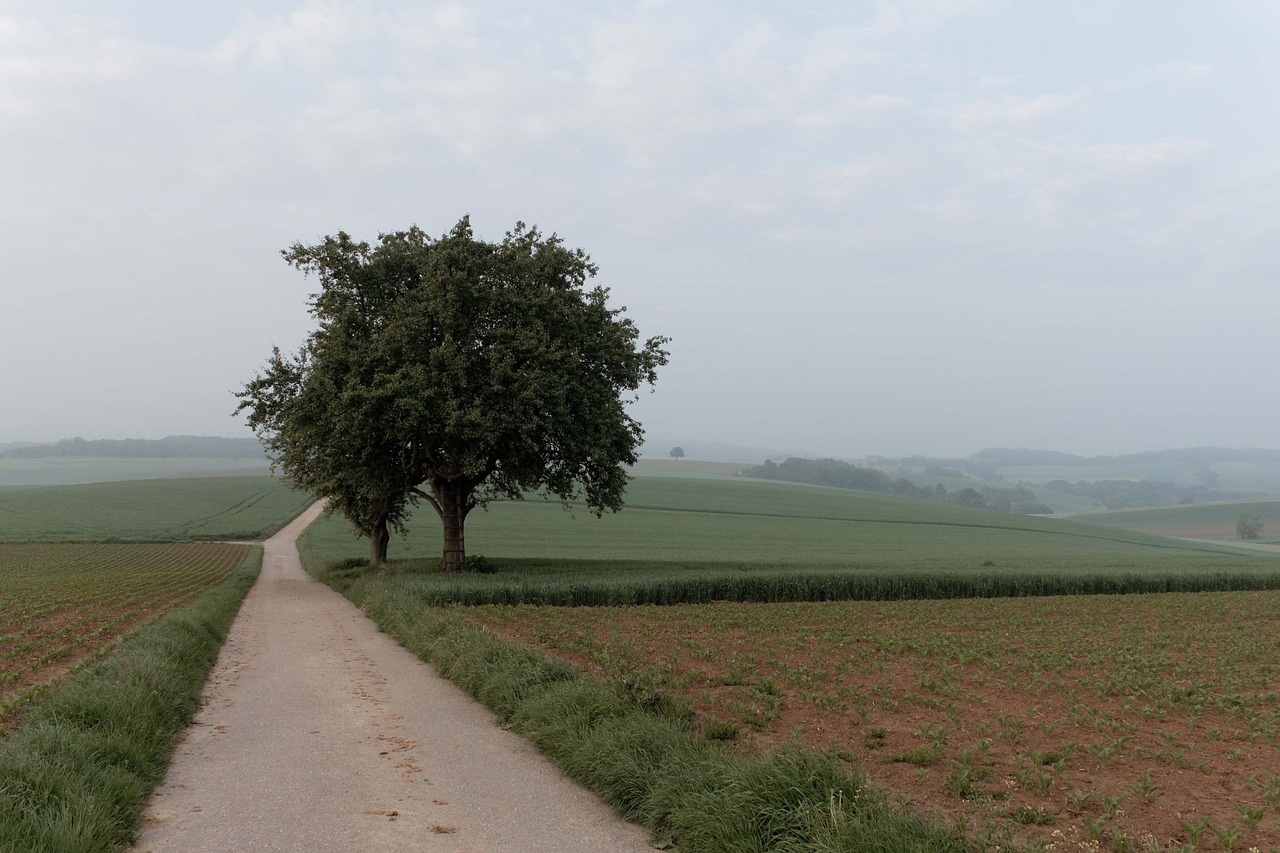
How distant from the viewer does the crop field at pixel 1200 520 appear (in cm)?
11200

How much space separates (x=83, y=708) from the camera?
28.9 feet

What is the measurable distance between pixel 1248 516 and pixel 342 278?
123279mm

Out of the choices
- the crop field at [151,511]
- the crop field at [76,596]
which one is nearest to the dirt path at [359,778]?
the crop field at [76,596]

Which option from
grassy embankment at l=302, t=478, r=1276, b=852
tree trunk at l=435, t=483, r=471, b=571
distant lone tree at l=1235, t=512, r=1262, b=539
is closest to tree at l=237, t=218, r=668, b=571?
tree trunk at l=435, t=483, r=471, b=571

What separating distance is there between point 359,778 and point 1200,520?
146 m

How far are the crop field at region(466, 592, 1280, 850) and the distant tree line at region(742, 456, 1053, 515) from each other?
156535 mm

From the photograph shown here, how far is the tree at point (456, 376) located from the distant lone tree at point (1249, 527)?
109 m

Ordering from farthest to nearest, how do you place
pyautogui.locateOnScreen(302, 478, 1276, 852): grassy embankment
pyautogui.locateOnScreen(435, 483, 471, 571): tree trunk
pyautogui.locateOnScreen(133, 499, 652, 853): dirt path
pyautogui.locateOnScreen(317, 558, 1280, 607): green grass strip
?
pyautogui.locateOnScreen(435, 483, 471, 571): tree trunk
pyautogui.locateOnScreen(317, 558, 1280, 607): green grass strip
pyautogui.locateOnScreen(133, 499, 652, 853): dirt path
pyautogui.locateOnScreen(302, 478, 1276, 852): grassy embankment

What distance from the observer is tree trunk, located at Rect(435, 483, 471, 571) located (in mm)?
31047

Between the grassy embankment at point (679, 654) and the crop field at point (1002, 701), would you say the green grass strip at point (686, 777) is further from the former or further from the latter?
the crop field at point (1002, 701)

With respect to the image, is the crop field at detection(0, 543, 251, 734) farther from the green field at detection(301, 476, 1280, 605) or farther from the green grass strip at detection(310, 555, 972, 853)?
the green field at detection(301, 476, 1280, 605)

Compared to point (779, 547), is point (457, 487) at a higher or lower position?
higher

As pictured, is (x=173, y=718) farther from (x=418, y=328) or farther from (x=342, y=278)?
(x=342, y=278)

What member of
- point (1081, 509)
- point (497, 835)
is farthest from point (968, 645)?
point (1081, 509)
